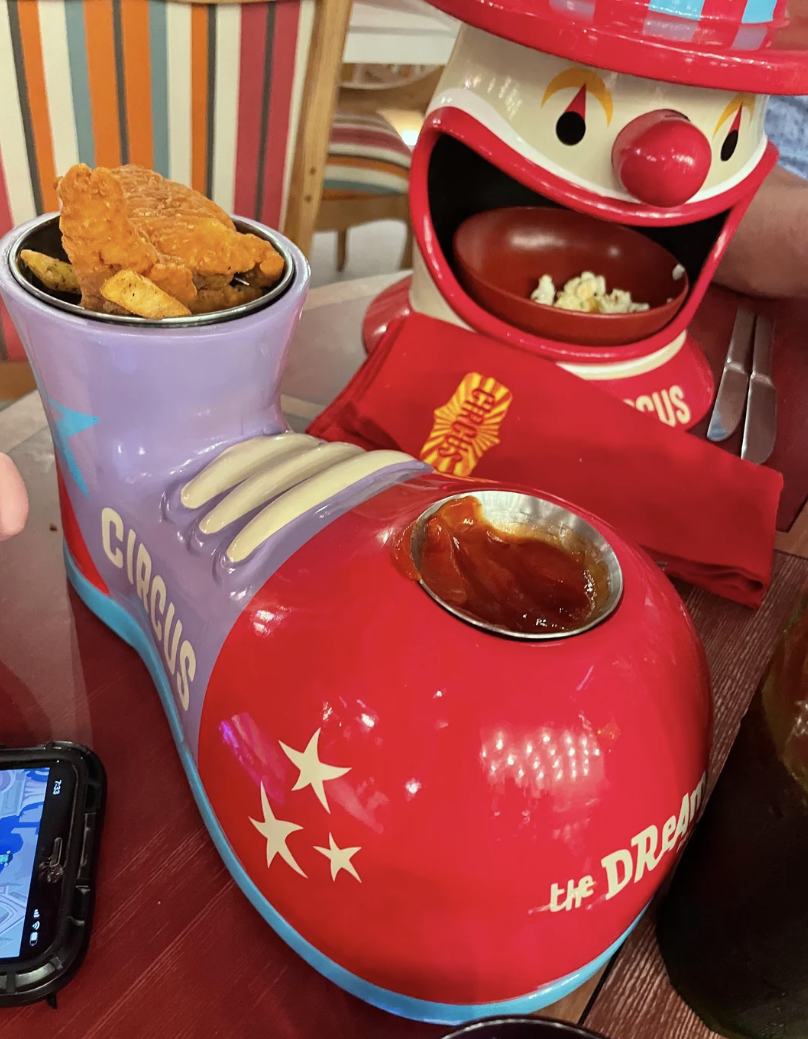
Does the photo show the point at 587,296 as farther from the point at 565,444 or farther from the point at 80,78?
the point at 80,78

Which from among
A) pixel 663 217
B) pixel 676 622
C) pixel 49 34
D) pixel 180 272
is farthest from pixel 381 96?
pixel 676 622

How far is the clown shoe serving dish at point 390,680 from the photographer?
32 centimetres

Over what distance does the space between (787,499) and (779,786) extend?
0.44m

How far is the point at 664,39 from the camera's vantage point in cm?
56

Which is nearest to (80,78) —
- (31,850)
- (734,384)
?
(734,384)

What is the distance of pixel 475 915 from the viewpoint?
325 mm

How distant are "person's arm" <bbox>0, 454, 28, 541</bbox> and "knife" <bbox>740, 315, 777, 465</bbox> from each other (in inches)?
22.5

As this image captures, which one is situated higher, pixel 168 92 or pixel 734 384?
pixel 168 92

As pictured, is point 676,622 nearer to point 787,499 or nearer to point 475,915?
point 475,915

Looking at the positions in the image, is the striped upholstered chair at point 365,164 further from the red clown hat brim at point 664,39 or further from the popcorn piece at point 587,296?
the red clown hat brim at point 664,39

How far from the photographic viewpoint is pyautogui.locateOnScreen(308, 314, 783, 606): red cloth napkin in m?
0.61

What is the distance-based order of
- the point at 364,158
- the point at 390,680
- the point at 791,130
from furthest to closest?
the point at 364,158 < the point at 791,130 < the point at 390,680

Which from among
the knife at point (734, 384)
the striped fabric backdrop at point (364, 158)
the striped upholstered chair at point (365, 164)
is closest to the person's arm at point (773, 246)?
the knife at point (734, 384)

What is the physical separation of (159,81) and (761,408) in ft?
2.65
